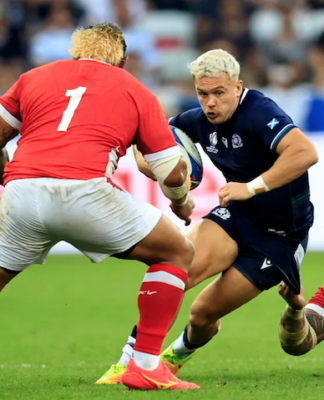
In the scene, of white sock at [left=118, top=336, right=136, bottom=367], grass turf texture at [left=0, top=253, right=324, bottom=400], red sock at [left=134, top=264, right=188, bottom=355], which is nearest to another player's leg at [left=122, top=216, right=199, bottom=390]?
red sock at [left=134, top=264, right=188, bottom=355]

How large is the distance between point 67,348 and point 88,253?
2.50 meters

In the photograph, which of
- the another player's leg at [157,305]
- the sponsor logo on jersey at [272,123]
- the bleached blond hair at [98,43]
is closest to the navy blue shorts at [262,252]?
the sponsor logo on jersey at [272,123]

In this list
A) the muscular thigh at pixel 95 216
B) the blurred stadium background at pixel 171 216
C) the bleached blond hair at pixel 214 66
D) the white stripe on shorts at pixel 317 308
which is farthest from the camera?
the white stripe on shorts at pixel 317 308

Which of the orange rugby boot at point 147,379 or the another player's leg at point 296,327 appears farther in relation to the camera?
the another player's leg at point 296,327

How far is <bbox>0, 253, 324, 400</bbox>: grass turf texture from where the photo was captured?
520cm

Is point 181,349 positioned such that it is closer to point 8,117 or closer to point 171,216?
point 8,117

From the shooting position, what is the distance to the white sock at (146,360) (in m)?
5.09

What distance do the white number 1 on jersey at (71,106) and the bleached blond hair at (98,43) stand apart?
0.96ft

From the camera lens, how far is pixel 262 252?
596 centimetres

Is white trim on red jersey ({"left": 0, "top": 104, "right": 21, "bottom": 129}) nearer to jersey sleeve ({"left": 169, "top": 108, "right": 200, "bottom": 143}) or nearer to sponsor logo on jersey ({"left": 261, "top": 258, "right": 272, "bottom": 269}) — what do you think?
jersey sleeve ({"left": 169, "top": 108, "right": 200, "bottom": 143})

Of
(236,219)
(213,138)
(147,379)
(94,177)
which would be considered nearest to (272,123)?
(213,138)

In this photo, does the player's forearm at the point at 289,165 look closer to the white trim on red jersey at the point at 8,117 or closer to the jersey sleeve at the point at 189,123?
the jersey sleeve at the point at 189,123

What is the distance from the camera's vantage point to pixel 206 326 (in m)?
5.95

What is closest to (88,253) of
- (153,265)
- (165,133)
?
(153,265)
